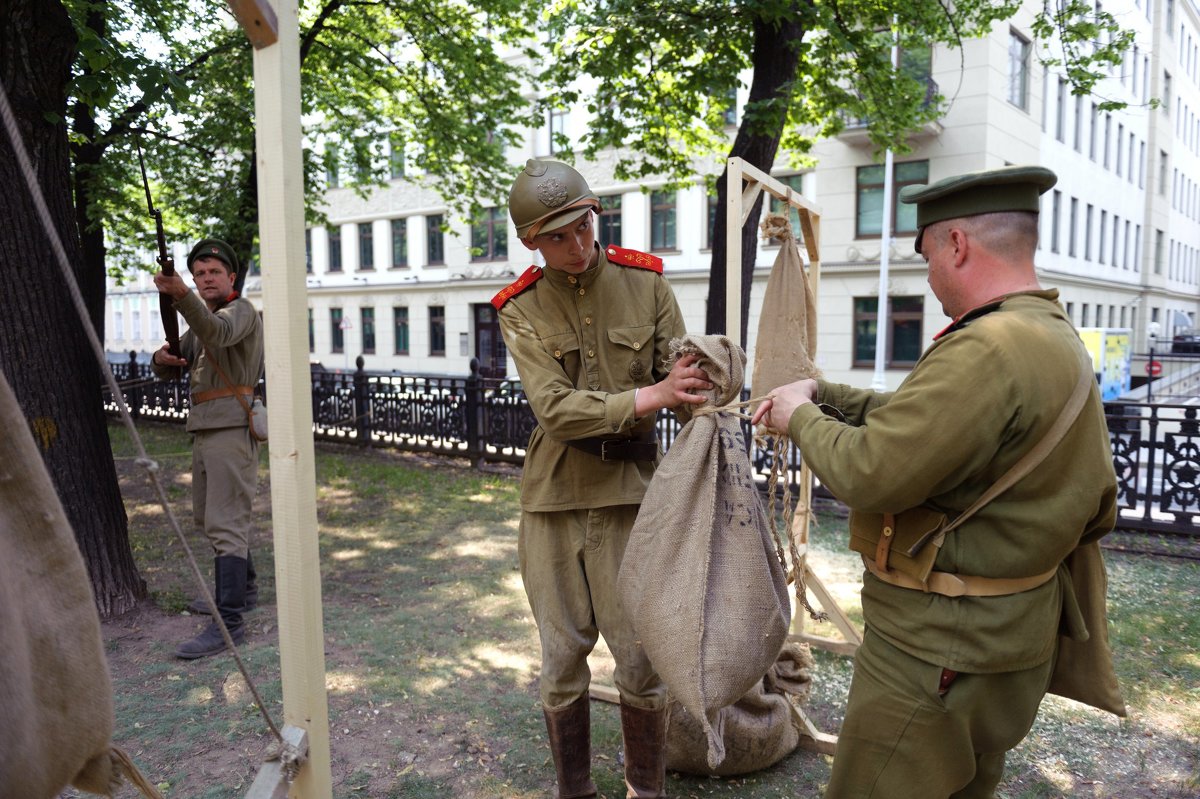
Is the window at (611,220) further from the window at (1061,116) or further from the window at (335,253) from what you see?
the window at (335,253)

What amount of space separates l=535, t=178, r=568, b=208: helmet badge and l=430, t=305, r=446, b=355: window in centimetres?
2697

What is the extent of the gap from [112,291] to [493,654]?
1913 inches

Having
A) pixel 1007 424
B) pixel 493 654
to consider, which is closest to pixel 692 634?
pixel 1007 424

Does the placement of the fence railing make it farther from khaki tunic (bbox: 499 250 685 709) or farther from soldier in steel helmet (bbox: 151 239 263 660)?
khaki tunic (bbox: 499 250 685 709)

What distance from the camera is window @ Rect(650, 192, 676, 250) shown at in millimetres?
22156

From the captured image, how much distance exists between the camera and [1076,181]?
945 inches

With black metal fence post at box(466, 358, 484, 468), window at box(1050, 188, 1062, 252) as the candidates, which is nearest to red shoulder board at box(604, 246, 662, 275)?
black metal fence post at box(466, 358, 484, 468)

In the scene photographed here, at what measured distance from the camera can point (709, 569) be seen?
203 cm

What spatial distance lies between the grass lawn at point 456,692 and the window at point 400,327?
24.4m

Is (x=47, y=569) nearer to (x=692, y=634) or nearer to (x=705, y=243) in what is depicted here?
(x=692, y=634)

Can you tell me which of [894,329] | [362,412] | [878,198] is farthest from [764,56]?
[894,329]

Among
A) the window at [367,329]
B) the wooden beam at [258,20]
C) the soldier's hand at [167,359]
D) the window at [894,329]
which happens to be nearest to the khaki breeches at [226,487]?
the soldier's hand at [167,359]

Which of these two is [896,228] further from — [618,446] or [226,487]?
[618,446]

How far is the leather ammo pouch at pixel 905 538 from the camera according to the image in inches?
67.4
